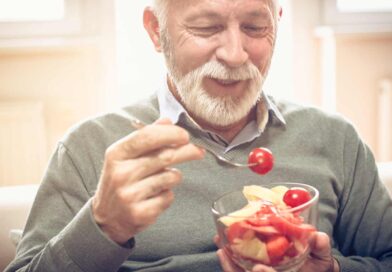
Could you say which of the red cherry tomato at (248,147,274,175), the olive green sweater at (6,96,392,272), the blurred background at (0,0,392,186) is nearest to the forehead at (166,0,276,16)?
the olive green sweater at (6,96,392,272)

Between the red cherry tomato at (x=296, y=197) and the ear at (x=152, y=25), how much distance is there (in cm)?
57

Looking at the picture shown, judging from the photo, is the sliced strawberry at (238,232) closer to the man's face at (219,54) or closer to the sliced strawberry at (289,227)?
the sliced strawberry at (289,227)

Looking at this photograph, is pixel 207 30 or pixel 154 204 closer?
pixel 154 204

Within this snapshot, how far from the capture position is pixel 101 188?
0.84m

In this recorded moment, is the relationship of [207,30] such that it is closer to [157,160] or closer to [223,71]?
[223,71]

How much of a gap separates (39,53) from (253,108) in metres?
1.42

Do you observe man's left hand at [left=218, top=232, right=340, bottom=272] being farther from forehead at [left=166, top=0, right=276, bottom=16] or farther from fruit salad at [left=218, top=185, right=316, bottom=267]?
forehead at [left=166, top=0, right=276, bottom=16]

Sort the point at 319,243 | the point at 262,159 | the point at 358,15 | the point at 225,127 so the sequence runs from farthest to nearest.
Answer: the point at 358,15, the point at 225,127, the point at 262,159, the point at 319,243

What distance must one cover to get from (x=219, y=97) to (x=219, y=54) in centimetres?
9

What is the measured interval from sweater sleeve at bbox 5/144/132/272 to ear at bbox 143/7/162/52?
1.10ft

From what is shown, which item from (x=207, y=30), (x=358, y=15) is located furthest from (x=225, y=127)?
(x=358, y=15)

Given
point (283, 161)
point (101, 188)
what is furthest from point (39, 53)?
point (101, 188)

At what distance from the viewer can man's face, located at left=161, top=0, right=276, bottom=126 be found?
1170 mm

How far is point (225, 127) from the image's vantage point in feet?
4.20
